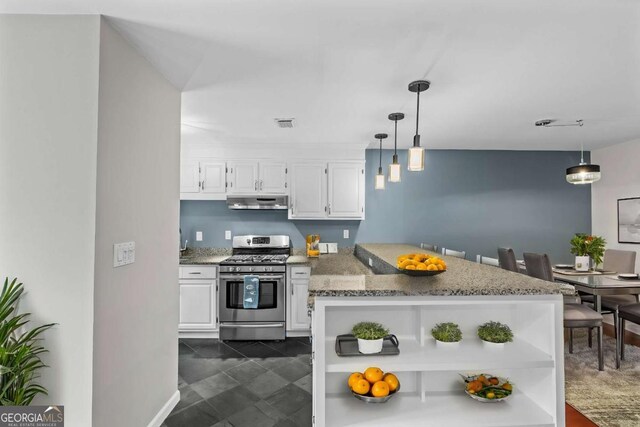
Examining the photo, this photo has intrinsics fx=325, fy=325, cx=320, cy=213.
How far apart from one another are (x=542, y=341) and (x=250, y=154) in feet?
11.3

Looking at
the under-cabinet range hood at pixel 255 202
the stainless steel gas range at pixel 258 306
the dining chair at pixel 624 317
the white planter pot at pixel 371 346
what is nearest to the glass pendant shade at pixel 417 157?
the white planter pot at pixel 371 346

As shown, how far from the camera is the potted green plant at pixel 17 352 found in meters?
1.38

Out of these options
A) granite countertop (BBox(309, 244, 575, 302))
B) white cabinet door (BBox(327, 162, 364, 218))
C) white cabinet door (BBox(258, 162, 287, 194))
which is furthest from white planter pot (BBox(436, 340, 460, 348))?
white cabinet door (BBox(258, 162, 287, 194))

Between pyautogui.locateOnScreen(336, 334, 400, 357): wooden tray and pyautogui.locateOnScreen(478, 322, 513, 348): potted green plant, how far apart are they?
46 cm

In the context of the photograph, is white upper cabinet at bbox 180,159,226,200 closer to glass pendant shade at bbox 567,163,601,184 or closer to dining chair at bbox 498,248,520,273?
dining chair at bbox 498,248,520,273

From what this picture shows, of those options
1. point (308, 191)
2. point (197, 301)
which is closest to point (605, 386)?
point (308, 191)

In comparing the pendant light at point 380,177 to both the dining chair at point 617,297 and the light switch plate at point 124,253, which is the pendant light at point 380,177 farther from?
the dining chair at point 617,297

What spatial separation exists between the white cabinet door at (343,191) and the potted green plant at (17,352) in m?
3.05

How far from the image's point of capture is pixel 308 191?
412 centimetres

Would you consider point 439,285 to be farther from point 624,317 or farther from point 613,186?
point 613,186

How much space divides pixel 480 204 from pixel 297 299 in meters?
2.87

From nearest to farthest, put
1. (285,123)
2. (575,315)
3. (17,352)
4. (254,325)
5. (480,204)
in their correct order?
(17,352)
(575,315)
(285,123)
(254,325)
(480,204)

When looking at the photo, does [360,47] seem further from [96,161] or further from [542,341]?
[542,341]

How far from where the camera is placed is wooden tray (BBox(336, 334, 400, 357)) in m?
1.62
